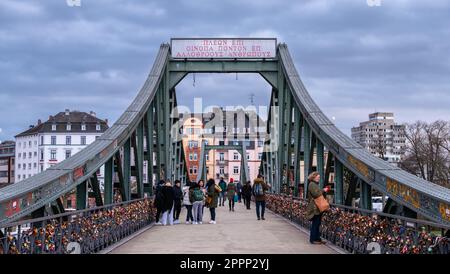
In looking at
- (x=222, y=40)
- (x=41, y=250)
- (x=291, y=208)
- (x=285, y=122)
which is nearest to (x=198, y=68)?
(x=222, y=40)

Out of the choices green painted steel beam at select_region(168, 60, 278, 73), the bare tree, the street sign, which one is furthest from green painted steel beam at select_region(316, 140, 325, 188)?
the bare tree

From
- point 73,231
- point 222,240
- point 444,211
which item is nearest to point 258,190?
point 222,240

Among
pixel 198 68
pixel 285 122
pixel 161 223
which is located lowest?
pixel 161 223

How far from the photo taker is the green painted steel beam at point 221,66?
23188 millimetres

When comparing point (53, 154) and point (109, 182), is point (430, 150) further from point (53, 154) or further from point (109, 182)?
point (53, 154)

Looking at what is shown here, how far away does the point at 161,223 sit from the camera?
16469 mm

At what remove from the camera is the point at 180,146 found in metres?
32.1

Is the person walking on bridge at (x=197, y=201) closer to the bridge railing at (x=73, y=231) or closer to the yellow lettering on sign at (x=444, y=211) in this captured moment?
the bridge railing at (x=73, y=231)

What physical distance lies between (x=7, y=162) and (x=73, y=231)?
99.2 meters

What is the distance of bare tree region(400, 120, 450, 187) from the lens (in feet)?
164

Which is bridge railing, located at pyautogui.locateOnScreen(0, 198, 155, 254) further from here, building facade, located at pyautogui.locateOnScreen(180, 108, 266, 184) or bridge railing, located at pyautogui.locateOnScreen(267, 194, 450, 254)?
building facade, located at pyautogui.locateOnScreen(180, 108, 266, 184)

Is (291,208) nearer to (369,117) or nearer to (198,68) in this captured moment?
(198,68)

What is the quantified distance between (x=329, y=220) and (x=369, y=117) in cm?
18762
